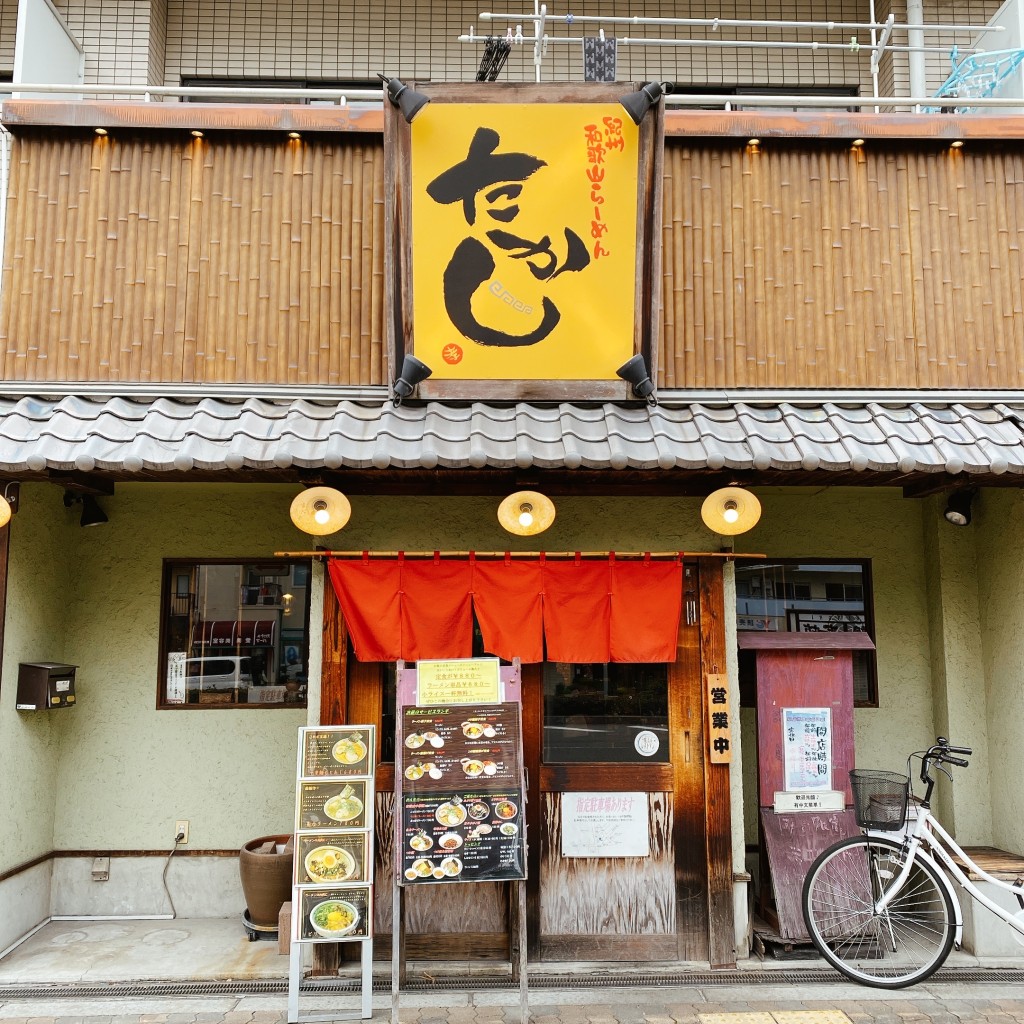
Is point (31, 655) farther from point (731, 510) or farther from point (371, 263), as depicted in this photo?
point (731, 510)

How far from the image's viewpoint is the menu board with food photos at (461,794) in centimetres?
589

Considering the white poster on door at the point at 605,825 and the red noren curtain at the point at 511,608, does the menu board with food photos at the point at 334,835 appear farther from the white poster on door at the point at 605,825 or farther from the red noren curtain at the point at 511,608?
the white poster on door at the point at 605,825

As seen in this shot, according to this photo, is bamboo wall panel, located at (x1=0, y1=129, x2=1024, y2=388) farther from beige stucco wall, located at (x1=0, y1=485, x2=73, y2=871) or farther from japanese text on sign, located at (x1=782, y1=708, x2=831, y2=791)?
japanese text on sign, located at (x1=782, y1=708, x2=831, y2=791)

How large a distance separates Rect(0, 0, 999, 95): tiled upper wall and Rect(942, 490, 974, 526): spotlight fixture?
5.25 metres

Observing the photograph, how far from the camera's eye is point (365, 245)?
724 cm

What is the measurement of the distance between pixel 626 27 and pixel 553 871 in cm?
955

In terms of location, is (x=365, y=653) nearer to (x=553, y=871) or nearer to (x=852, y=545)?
(x=553, y=871)

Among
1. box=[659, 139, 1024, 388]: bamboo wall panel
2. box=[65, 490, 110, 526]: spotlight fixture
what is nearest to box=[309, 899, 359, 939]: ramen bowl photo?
box=[65, 490, 110, 526]: spotlight fixture

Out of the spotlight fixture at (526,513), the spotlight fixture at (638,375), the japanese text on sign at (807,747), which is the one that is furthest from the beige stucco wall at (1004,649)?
the spotlight fixture at (526,513)

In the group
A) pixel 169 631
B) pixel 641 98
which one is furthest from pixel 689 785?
pixel 641 98

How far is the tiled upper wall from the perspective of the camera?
10.0 meters

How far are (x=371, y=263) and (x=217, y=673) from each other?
14.0 ft

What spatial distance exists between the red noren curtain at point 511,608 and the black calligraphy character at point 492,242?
6.25 feet

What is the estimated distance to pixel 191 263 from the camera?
23.5 ft
